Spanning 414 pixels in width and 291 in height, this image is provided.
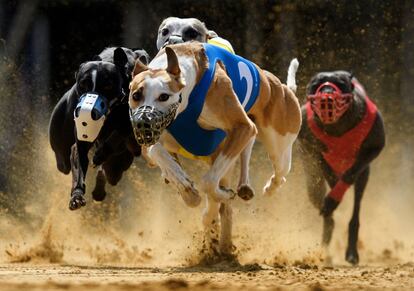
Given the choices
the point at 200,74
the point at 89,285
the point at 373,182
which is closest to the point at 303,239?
the point at 373,182

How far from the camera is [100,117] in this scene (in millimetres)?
7492

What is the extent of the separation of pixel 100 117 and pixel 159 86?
1.18 meters

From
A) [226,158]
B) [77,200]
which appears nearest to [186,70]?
[226,158]

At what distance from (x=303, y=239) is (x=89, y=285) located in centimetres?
403

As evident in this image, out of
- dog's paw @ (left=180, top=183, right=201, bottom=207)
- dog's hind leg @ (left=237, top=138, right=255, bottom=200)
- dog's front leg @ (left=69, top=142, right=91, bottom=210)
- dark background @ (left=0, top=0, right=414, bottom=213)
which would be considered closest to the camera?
dog's paw @ (left=180, top=183, right=201, bottom=207)

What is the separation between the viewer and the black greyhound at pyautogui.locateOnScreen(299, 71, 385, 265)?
9250 mm

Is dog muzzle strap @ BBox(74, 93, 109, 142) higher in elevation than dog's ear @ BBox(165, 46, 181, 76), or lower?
lower

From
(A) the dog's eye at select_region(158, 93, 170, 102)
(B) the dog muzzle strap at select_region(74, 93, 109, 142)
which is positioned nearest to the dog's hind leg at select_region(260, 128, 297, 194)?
(B) the dog muzzle strap at select_region(74, 93, 109, 142)

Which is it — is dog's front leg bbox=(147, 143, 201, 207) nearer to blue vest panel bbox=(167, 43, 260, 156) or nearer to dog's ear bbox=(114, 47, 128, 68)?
blue vest panel bbox=(167, 43, 260, 156)

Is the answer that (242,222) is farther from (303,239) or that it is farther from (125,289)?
(125,289)

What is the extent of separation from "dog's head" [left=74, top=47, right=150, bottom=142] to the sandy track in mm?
882

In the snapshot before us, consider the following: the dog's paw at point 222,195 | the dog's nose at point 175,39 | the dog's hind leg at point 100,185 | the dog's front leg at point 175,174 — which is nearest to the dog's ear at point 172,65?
the dog's front leg at point 175,174

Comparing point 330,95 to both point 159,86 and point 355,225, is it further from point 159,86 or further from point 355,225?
point 159,86

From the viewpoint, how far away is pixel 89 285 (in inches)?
232
